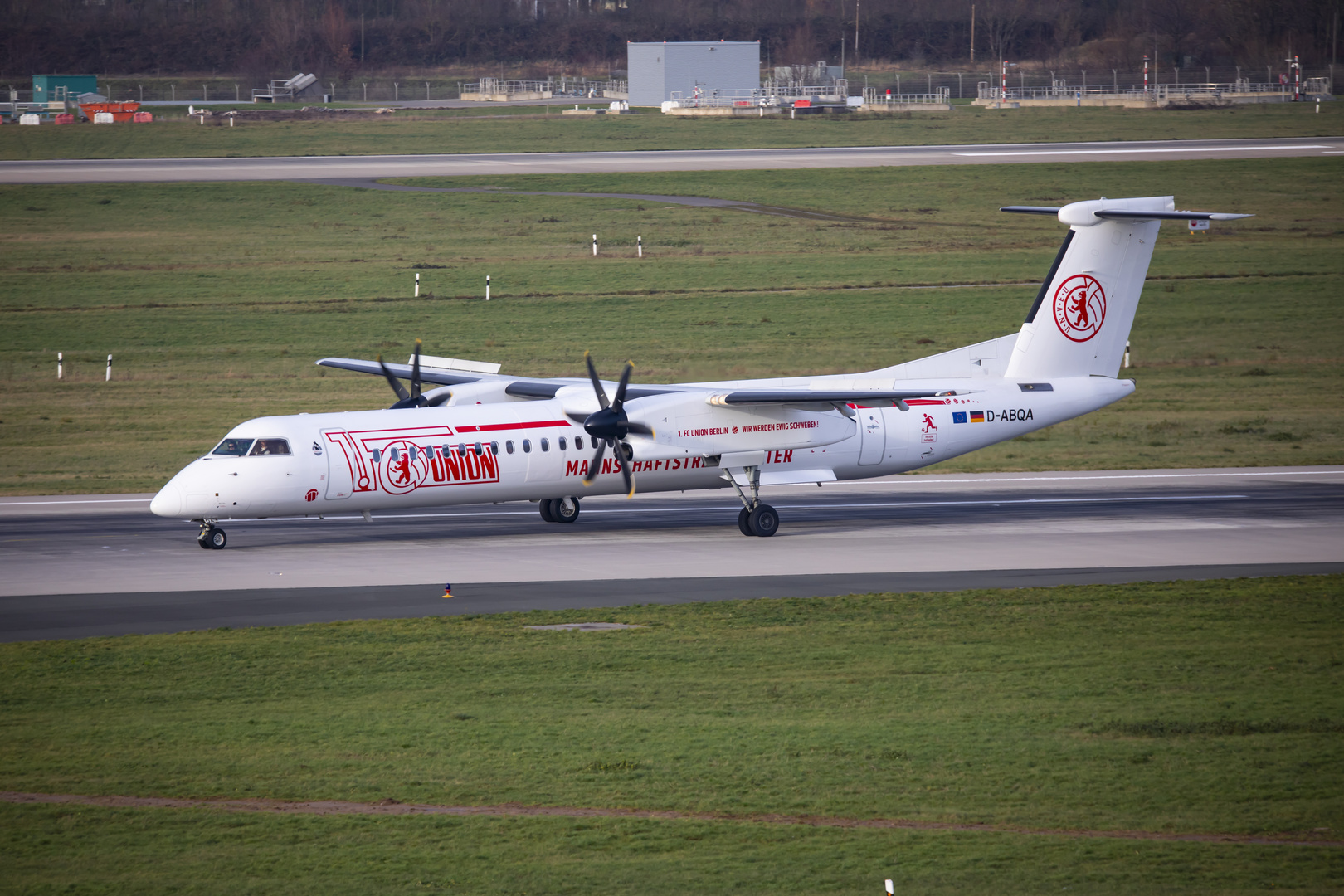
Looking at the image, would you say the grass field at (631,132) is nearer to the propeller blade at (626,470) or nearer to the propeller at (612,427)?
the propeller blade at (626,470)

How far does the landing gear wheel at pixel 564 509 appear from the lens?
33594 mm

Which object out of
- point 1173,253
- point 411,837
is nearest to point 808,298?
point 1173,253

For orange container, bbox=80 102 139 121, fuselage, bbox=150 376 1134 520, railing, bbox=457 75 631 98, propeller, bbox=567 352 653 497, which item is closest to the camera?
fuselage, bbox=150 376 1134 520

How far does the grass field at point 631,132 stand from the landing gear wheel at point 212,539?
65236mm

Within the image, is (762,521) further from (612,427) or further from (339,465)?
(339,465)

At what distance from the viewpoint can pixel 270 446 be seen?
1144 inches

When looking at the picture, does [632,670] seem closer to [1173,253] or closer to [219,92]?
[1173,253]

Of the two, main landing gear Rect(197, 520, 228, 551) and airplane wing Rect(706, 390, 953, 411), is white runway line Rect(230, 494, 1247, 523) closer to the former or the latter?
main landing gear Rect(197, 520, 228, 551)

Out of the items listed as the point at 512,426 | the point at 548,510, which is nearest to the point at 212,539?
the point at 512,426

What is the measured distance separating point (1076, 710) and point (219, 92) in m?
136

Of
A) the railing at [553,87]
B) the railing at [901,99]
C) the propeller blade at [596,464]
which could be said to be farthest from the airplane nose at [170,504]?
the railing at [553,87]

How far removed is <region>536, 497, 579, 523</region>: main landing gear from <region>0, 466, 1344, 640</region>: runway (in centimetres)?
34

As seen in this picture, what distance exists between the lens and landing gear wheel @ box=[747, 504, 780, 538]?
104ft

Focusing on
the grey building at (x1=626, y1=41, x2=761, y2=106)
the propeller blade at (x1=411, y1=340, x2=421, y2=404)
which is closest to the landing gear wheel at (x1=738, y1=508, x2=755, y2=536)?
the propeller blade at (x1=411, y1=340, x2=421, y2=404)
